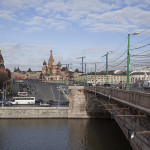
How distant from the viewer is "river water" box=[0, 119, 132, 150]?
3095 cm

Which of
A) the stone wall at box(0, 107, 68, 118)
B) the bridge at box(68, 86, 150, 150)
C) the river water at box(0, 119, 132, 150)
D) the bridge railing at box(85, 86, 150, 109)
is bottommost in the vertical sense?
the river water at box(0, 119, 132, 150)

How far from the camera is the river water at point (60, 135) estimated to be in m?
31.0

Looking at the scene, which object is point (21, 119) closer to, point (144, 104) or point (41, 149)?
point (41, 149)

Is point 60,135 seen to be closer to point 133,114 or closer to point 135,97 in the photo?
point 133,114

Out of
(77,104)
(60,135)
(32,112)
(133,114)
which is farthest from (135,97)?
(77,104)

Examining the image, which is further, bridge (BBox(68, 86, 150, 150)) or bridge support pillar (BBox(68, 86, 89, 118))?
bridge support pillar (BBox(68, 86, 89, 118))

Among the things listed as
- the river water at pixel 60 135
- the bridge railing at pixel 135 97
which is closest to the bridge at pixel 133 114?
the bridge railing at pixel 135 97

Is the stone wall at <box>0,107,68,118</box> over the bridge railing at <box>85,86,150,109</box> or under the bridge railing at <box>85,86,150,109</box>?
under

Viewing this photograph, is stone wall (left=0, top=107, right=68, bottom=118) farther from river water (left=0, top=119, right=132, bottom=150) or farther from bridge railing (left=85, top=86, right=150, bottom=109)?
bridge railing (left=85, top=86, right=150, bottom=109)

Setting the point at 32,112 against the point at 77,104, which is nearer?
the point at 32,112

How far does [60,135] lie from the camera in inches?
1425

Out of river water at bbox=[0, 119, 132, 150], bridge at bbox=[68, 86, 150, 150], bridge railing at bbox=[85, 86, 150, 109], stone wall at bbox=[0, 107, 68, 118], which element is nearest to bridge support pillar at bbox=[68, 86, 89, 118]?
stone wall at bbox=[0, 107, 68, 118]

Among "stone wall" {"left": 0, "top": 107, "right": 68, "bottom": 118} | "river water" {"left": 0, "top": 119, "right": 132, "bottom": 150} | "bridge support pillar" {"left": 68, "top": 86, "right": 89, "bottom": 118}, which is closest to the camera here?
"river water" {"left": 0, "top": 119, "right": 132, "bottom": 150}

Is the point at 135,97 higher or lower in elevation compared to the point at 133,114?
higher
